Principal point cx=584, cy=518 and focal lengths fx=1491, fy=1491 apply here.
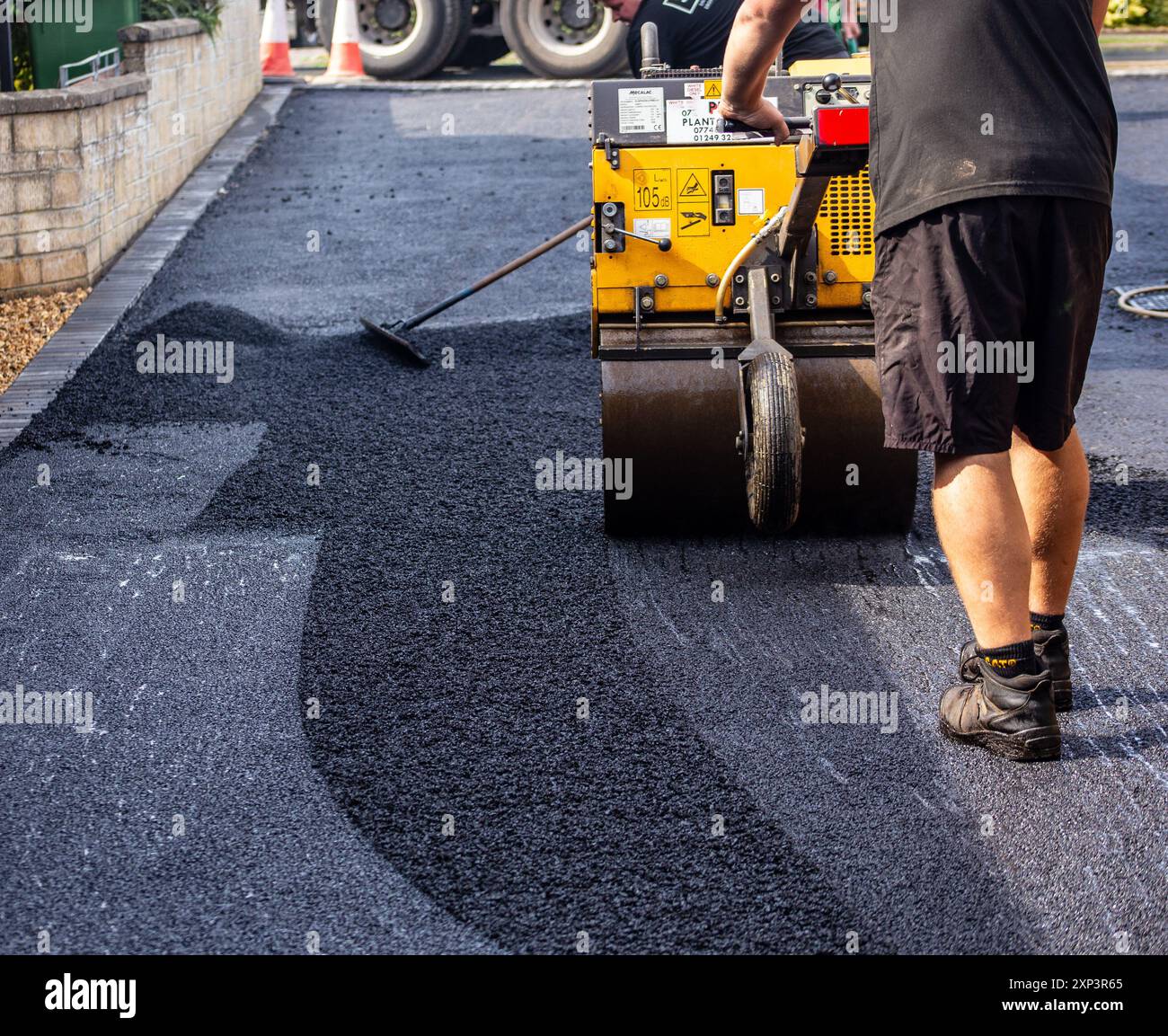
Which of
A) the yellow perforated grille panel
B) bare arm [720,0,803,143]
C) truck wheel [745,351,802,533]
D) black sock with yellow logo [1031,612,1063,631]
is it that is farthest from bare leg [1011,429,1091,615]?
the yellow perforated grille panel

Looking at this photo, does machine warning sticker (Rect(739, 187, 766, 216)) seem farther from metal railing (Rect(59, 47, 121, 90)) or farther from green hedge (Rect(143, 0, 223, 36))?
green hedge (Rect(143, 0, 223, 36))

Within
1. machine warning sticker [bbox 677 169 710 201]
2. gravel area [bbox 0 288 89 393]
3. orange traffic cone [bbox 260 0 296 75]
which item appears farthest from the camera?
orange traffic cone [bbox 260 0 296 75]

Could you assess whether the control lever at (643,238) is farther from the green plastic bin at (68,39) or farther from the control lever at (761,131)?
the green plastic bin at (68,39)

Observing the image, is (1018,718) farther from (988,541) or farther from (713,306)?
(713,306)

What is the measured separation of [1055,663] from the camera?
11.7 feet

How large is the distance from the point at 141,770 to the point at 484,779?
30.7 inches

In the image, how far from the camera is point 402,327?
710 cm

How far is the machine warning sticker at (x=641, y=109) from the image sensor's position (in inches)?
182

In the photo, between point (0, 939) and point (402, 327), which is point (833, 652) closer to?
point (0, 939)

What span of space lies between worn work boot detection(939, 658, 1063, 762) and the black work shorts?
1.72 feet

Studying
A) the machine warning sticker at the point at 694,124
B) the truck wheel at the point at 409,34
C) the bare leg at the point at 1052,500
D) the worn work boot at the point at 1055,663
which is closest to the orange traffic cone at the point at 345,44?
the truck wheel at the point at 409,34

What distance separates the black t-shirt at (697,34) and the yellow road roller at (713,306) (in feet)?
4.81

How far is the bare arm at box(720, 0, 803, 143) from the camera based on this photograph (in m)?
3.39
